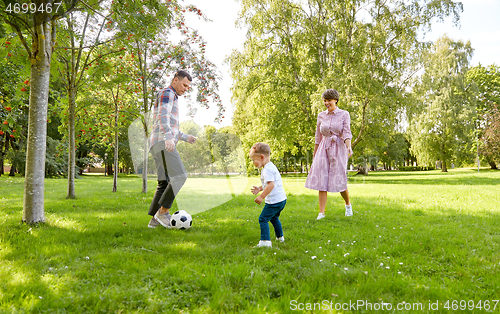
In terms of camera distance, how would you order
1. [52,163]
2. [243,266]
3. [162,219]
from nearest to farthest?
[243,266]
[162,219]
[52,163]

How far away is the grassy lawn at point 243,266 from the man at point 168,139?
0.62 m

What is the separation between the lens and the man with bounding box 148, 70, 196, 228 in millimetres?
4672

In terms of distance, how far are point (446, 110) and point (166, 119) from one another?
36937mm

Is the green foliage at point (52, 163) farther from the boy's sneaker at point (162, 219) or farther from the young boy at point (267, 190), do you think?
the young boy at point (267, 190)

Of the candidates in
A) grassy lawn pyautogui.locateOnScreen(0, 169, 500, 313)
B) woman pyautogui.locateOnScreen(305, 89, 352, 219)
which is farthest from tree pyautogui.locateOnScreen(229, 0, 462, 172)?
grassy lawn pyautogui.locateOnScreen(0, 169, 500, 313)

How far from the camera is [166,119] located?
466cm

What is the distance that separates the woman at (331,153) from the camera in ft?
19.5

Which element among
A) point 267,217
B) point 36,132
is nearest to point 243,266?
point 267,217

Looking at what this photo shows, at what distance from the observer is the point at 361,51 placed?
1892 cm

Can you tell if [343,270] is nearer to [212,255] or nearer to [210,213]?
[212,255]

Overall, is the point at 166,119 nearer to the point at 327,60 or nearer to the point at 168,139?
the point at 168,139

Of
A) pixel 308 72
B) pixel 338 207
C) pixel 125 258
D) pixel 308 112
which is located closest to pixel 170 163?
pixel 125 258

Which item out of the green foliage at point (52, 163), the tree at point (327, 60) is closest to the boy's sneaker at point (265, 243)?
the tree at point (327, 60)

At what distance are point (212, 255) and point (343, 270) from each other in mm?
1606
